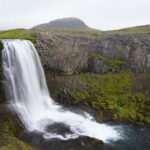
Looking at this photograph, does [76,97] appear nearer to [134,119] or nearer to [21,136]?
[134,119]

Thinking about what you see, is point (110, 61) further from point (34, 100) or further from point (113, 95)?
point (34, 100)

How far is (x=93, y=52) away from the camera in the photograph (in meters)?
56.5

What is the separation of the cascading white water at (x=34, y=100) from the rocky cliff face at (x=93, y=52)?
4.28 meters

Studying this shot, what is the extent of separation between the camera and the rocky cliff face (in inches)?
2040

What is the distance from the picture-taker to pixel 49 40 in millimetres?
52312

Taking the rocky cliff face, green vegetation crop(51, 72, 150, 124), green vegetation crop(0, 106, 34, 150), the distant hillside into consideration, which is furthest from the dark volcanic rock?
the distant hillside

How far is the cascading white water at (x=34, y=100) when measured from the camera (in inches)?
1534

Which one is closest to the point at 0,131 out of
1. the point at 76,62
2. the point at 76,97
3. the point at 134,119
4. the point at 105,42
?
the point at 76,97

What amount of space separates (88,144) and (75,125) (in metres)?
6.55

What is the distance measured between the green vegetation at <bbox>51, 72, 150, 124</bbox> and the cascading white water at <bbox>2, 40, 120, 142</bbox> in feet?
9.58

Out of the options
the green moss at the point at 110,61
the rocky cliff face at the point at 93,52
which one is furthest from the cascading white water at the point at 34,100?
the green moss at the point at 110,61

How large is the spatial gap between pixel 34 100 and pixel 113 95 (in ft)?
42.0

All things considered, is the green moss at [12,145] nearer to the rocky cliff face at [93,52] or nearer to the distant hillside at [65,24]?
the rocky cliff face at [93,52]

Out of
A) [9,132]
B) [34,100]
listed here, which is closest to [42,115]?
[34,100]
